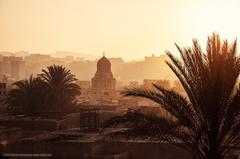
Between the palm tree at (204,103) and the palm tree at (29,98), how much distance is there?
2290 cm

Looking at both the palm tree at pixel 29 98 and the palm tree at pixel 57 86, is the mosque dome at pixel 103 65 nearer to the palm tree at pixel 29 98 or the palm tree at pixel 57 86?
the palm tree at pixel 57 86

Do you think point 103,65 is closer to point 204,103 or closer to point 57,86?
point 57,86

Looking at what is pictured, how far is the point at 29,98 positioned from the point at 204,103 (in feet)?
80.4

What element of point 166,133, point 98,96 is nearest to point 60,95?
point 166,133

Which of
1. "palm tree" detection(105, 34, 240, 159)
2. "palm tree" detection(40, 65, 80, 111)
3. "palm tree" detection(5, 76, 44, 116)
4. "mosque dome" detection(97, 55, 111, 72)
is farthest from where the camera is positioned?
"mosque dome" detection(97, 55, 111, 72)

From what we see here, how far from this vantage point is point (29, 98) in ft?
106

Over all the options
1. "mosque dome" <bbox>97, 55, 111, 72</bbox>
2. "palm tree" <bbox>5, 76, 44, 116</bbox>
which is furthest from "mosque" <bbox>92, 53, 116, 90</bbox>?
"palm tree" <bbox>5, 76, 44, 116</bbox>

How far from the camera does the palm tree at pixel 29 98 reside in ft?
105

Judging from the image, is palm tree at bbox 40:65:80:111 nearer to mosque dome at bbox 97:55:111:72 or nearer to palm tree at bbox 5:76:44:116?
palm tree at bbox 5:76:44:116

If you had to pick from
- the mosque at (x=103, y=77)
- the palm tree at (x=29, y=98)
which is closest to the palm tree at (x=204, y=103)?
the palm tree at (x=29, y=98)

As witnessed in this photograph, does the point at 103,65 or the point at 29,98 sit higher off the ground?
the point at 103,65

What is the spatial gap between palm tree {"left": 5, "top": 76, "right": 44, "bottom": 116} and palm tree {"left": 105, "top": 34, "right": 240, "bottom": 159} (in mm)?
22901

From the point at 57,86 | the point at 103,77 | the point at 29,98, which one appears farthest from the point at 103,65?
the point at 29,98

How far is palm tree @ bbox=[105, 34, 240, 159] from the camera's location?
29.9 ft
